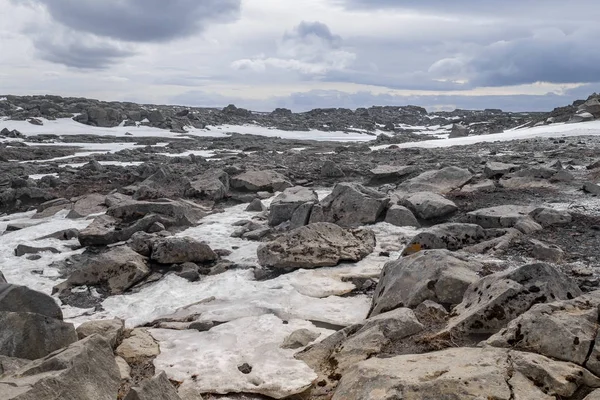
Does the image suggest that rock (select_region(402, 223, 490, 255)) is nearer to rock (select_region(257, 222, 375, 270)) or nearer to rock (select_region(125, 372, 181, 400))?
A: rock (select_region(257, 222, 375, 270))

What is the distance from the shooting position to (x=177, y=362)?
22.6 ft

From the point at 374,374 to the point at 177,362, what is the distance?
3144 mm

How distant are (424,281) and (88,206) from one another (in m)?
12.2

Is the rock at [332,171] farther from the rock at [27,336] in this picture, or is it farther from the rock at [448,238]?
the rock at [27,336]

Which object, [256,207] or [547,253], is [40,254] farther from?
[547,253]

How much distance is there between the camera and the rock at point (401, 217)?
42.6 feet

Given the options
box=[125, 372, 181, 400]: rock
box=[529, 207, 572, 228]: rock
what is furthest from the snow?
box=[125, 372, 181, 400]: rock

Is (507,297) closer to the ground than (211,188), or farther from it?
farther from it

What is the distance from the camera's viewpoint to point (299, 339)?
719 centimetres

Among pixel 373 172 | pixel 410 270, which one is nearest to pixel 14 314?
pixel 410 270

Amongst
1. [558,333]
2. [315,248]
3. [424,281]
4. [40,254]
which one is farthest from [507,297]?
[40,254]

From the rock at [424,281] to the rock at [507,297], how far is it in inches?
22.5

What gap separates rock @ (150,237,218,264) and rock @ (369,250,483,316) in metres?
4.61

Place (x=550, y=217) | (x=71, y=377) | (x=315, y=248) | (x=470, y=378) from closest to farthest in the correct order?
(x=470, y=378)
(x=71, y=377)
(x=315, y=248)
(x=550, y=217)
